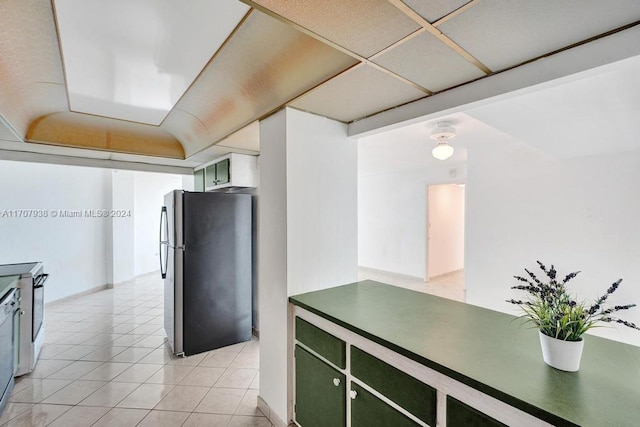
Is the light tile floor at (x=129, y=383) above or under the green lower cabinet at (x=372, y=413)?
under

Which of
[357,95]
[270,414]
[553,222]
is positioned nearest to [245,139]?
[357,95]

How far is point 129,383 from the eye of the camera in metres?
2.47

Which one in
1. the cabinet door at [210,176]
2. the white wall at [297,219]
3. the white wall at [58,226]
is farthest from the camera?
the white wall at [58,226]

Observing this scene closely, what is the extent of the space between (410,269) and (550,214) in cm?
311

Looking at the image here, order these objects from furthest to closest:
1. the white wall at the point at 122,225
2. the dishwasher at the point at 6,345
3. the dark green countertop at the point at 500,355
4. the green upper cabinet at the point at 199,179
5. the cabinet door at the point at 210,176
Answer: the white wall at the point at 122,225
the green upper cabinet at the point at 199,179
the cabinet door at the point at 210,176
the dishwasher at the point at 6,345
the dark green countertop at the point at 500,355

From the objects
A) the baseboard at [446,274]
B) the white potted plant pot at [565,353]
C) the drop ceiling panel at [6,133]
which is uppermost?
the drop ceiling panel at [6,133]

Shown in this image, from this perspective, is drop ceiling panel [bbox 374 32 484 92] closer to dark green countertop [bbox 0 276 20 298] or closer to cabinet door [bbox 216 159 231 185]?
cabinet door [bbox 216 159 231 185]

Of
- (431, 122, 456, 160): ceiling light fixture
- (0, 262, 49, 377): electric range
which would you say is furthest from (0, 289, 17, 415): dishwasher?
(431, 122, 456, 160): ceiling light fixture

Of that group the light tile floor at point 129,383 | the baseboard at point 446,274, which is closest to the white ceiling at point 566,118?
the light tile floor at point 129,383

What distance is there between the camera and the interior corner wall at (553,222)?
2842 mm

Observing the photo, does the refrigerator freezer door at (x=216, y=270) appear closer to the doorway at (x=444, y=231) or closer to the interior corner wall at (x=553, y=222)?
the interior corner wall at (x=553, y=222)

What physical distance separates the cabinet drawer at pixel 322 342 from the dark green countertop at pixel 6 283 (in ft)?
6.98

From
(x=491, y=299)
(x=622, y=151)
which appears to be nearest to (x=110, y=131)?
(x=491, y=299)

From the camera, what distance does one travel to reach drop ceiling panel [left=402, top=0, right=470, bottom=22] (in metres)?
0.99
